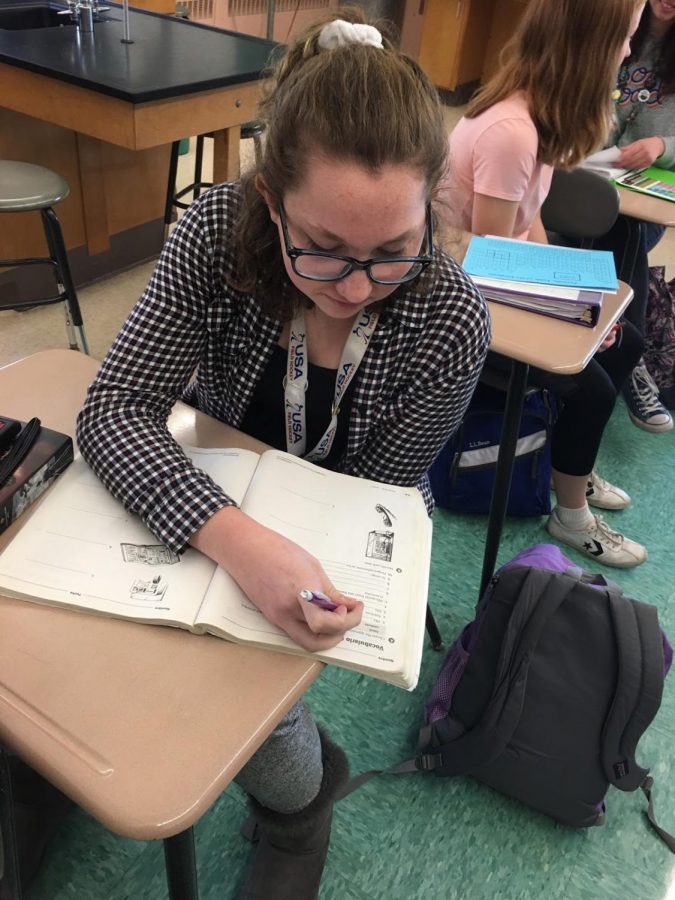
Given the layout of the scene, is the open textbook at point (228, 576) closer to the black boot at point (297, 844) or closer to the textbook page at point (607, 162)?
the black boot at point (297, 844)

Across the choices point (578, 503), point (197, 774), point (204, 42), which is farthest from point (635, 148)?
point (197, 774)

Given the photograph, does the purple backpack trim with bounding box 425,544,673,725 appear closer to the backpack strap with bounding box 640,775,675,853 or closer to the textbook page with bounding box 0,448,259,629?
the backpack strap with bounding box 640,775,675,853

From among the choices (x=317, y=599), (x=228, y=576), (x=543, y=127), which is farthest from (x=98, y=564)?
(x=543, y=127)

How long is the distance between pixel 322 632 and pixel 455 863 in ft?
2.66

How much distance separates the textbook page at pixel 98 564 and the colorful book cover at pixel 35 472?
0.7 inches

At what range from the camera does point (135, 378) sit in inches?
35.6

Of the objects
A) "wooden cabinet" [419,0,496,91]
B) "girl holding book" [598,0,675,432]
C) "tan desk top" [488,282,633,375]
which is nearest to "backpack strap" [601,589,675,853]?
"tan desk top" [488,282,633,375]

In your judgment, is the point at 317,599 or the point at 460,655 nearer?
the point at 317,599

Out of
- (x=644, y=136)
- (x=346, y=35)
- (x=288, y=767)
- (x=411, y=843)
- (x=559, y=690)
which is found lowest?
(x=411, y=843)

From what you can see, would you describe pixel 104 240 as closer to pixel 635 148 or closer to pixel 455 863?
pixel 635 148

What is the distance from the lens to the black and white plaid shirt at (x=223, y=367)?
83 centimetres

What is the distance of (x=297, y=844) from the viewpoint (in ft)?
3.59

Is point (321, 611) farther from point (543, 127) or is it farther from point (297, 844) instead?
point (543, 127)

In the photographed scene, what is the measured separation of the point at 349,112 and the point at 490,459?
1228 millimetres
